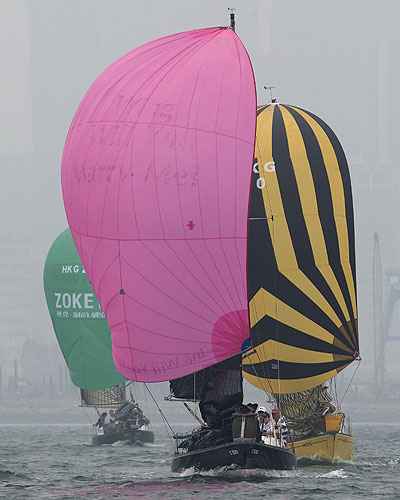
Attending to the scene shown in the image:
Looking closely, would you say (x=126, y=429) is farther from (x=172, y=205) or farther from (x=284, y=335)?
(x=172, y=205)

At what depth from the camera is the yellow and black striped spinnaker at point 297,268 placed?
96.1 ft

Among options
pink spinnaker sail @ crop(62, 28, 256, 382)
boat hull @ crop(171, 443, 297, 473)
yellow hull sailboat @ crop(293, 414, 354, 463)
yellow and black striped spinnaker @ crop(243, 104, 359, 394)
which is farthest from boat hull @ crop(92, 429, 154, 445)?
boat hull @ crop(171, 443, 297, 473)

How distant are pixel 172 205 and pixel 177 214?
0.18m

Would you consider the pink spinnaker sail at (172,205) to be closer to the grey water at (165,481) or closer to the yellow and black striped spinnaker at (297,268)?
the grey water at (165,481)

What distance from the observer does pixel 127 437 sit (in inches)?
1726

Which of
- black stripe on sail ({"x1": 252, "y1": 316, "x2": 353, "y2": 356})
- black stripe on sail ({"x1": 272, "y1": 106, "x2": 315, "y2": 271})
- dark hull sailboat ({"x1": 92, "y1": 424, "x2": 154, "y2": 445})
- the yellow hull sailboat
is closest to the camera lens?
the yellow hull sailboat

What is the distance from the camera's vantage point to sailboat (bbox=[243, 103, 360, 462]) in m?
29.3

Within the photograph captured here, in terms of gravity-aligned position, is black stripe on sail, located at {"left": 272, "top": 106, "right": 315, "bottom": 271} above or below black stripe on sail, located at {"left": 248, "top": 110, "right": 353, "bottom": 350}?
above

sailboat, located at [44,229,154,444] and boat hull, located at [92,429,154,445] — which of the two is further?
boat hull, located at [92,429,154,445]

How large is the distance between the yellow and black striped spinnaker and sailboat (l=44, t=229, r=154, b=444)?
1218 centimetres

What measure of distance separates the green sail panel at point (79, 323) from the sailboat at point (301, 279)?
11953 mm

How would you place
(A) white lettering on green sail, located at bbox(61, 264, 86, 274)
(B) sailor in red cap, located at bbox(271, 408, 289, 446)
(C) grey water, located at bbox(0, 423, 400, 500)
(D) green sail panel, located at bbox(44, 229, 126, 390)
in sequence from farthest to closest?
(A) white lettering on green sail, located at bbox(61, 264, 86, 274) < (D) green sail panel, located at bbox(44, 229, 126, 390) < (B) sailor in red cap, located at bbox(271, 408, 289, 446) < (C) grey water, located at bbox(0, 423, 400, 500)

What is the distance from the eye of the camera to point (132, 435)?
1726 inches

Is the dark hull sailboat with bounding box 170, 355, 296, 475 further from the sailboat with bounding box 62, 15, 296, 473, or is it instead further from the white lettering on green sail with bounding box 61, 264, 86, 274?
the white lettering on green sail with bounding box 61, 264, 86, 274
